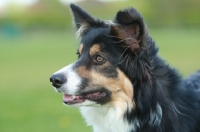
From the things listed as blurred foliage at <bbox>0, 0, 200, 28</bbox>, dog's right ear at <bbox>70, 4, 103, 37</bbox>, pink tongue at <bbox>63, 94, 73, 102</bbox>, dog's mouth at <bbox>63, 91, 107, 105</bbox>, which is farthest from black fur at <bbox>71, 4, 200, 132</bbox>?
blurred foliage at <bbox>0, 0, 200, 28</bbox>

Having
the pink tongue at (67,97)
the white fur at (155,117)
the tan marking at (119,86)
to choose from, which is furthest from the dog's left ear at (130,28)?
the pink tongue at (67,97)

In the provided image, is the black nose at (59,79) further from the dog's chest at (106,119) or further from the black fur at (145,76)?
the dog's chest at (106,119)

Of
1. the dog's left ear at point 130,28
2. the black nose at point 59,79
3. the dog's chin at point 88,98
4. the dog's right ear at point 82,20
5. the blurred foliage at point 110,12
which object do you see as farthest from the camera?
the blurred foliage at point 110,12

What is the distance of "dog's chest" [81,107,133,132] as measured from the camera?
19.2 ft

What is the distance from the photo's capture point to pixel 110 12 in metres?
81.7

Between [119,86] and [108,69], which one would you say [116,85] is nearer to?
[119,86]

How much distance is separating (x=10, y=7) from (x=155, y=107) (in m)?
93.3

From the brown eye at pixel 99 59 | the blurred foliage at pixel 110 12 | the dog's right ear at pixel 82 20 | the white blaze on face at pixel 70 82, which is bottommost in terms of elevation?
the white blaze on face at pixel 70 82

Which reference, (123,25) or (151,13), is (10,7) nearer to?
(151,13)

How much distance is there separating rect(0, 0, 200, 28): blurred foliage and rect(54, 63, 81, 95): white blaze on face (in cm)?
7166

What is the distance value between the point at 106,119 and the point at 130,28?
4.49 ft

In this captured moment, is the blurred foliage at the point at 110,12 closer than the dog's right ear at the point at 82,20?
No

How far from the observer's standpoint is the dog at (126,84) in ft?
18.7

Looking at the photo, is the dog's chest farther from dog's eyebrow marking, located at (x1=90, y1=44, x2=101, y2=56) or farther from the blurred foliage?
the blurred foliage
